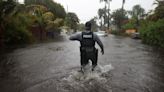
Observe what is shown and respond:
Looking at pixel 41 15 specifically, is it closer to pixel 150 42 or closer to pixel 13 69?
pixel 150 42

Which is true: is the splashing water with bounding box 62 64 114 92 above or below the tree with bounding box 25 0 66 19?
below

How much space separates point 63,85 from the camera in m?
8.10

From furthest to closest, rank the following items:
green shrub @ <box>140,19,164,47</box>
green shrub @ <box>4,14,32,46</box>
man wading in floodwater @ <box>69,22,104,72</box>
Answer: green shrub @ <box>140,19,164,47</box>, green shrub @ <box>4,14,32,46</box>, man wading in floodwater @ <box>69,22,104,72</box>

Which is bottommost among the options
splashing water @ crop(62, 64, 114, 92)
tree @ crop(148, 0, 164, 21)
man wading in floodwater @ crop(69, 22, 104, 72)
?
splashing water @ crop(62, 64, 114, 92)

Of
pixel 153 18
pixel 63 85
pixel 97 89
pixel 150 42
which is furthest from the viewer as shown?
pixel 153 18

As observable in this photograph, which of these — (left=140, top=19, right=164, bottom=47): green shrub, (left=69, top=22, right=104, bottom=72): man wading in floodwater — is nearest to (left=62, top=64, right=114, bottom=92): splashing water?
(left=69, top=22, right=104, bottom=72): man wading in floodwater

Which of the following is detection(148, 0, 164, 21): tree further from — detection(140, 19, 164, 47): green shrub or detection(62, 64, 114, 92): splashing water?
detection(62, 64, 114, 92): splashing water

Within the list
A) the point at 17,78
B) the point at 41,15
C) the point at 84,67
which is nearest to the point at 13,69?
the point at 17,78

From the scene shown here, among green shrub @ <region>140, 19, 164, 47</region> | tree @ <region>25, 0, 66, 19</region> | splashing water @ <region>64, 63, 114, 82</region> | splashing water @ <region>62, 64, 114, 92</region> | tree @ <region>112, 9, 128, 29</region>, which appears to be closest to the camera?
splashing water @ <region>62, 64, 114, 92</region>

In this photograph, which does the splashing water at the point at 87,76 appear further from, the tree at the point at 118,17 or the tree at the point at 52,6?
the tree at the point at 118,17

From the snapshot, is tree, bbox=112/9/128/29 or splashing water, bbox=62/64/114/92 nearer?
splashing water, bbox=62/64/114/92

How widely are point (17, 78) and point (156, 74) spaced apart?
518cm

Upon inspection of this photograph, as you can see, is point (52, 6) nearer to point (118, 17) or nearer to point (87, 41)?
point (118, 17)

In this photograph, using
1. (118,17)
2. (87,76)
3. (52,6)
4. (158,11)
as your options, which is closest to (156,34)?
(158,11)
